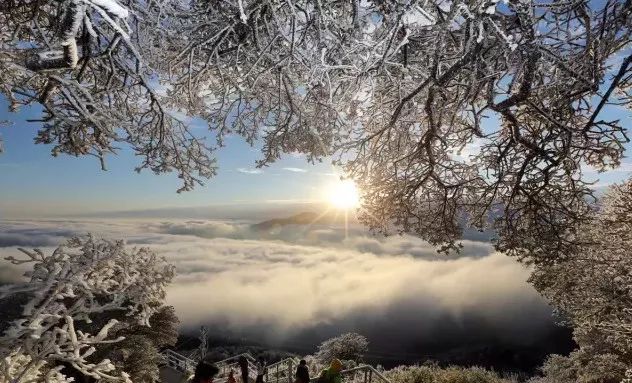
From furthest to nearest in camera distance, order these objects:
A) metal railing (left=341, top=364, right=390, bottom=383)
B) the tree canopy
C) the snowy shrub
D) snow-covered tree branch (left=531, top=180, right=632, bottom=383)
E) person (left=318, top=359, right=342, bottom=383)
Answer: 1. the snowy shrub
2. snow-covered tree branch (left=531, top=180, right=632, bottom=383)
3. metal railing (left=341, top=364, right=390, bottom=383)
4. person (left=318, top=359, right=342, bottom=383)
5. the tree canopy

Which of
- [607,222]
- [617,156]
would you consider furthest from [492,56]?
[607,222]

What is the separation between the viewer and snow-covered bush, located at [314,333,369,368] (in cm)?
3094

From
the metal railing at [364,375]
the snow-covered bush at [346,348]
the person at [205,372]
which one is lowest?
the snow-covered bush at [346,348]

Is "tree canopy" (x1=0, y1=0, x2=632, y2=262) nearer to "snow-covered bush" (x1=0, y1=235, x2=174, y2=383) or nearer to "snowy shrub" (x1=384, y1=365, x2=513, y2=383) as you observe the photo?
"snow-covered bush" (x1=0, y1=235, x2=174, y2=383)

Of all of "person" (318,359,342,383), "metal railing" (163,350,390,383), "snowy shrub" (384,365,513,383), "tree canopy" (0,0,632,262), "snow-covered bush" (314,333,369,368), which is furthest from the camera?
"snow-covered bush" (314,333,369,368)

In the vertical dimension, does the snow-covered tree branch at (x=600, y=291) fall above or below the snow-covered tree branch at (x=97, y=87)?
below

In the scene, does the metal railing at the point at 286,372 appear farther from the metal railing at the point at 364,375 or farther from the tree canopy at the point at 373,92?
the tree canopy at the point at 373,92

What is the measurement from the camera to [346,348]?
31.1 m

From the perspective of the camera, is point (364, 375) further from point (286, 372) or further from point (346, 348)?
point (346, 348)

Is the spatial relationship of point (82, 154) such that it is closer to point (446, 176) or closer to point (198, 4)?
point (198, 4)

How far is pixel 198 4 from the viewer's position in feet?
20.9

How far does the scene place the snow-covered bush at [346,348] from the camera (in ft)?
102

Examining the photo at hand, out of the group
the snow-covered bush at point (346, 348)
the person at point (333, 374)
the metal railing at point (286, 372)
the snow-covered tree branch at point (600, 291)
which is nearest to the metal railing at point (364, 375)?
the metal railing at point (286, 372)

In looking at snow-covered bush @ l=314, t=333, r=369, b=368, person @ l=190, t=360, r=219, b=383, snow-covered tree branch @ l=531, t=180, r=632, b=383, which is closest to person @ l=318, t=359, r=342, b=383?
person @ l=190, t=360, r=219, b=383
